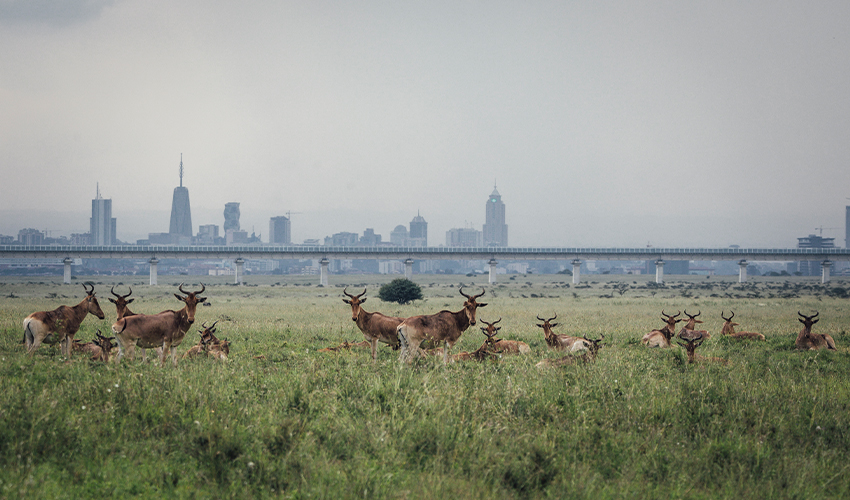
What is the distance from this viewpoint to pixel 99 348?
46.7 ft

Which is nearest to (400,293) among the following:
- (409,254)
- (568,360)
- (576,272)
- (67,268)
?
(568,360)

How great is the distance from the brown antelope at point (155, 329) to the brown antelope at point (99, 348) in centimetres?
101

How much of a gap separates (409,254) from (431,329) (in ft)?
370

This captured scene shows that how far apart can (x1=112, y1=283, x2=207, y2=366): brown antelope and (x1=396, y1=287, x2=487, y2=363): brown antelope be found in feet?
14.7

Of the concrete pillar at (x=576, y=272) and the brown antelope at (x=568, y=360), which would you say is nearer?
the brown antelope at (x=568, y=360)

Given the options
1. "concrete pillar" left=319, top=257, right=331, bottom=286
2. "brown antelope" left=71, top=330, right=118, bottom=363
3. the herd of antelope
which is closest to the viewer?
the herd of antelope

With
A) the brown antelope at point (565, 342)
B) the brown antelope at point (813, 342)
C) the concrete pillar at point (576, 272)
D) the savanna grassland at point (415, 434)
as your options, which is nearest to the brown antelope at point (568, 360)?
the savanna grassland at point (415, 434)

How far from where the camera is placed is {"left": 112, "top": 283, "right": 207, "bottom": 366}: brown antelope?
12.3 meters

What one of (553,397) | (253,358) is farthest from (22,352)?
(553,397)

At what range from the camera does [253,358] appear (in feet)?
45.4

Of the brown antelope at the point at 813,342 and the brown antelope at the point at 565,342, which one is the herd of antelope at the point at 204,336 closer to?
the brown antelope at the point at 565,342

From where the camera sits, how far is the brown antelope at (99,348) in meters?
13.4

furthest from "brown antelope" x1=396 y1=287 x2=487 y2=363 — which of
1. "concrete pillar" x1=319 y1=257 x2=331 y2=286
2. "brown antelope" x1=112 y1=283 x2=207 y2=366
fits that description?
"concrete pillar" x1=319 y1=257 x2=331 y2=286

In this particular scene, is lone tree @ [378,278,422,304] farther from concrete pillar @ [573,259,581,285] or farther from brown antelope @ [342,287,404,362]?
concrete pillar @ [573,259,581,285]
